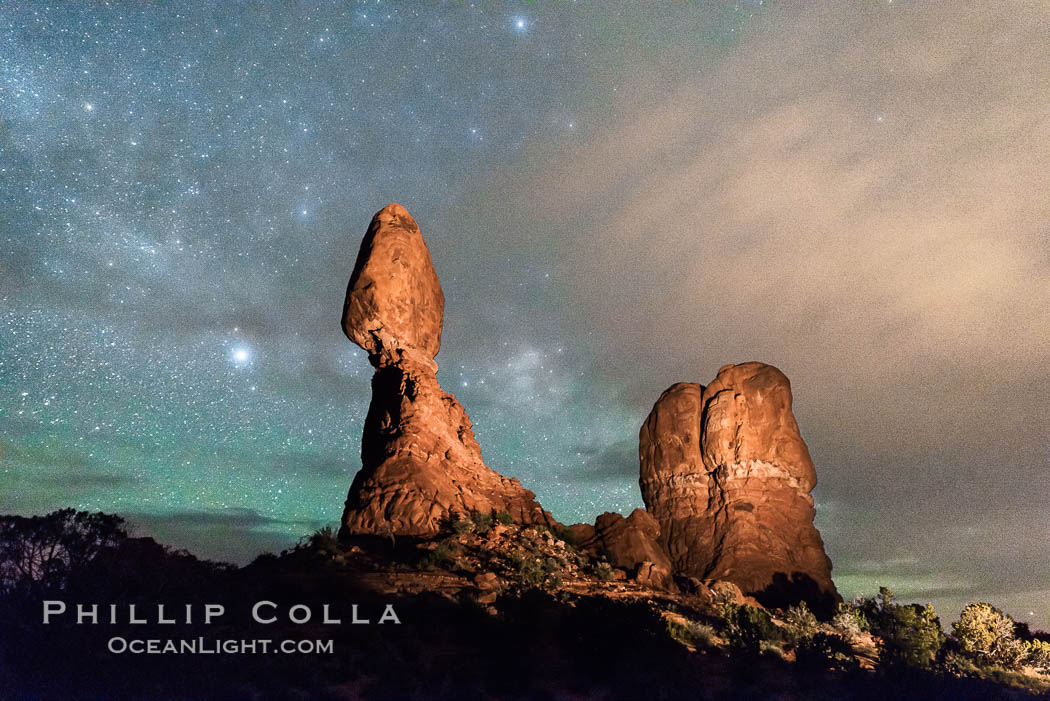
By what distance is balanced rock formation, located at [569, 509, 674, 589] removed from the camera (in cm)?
2759

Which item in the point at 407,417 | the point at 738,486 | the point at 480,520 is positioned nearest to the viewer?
the point at 480,520

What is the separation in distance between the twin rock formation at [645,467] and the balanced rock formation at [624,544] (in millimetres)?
81

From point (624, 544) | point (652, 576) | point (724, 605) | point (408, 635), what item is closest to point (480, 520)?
point (652, 576)

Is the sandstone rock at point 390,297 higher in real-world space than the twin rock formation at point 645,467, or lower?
higher

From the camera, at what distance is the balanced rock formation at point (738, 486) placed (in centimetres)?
3294

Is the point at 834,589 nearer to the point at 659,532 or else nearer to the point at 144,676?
the point at 659,532

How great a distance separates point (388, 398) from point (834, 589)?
25.1 meters

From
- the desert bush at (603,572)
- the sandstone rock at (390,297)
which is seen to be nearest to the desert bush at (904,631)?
the desert bush at (603,572)

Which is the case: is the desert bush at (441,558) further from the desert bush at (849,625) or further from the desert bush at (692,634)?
the desert bush at (849,625)

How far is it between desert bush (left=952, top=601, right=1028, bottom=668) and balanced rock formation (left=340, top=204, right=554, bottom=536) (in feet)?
61.4

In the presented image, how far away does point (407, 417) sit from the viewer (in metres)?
28.8

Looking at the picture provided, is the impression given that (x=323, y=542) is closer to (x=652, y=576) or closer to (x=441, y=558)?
(x=441, y=558)

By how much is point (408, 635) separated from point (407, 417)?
13976 mm

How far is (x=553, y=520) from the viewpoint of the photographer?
30.2 m
